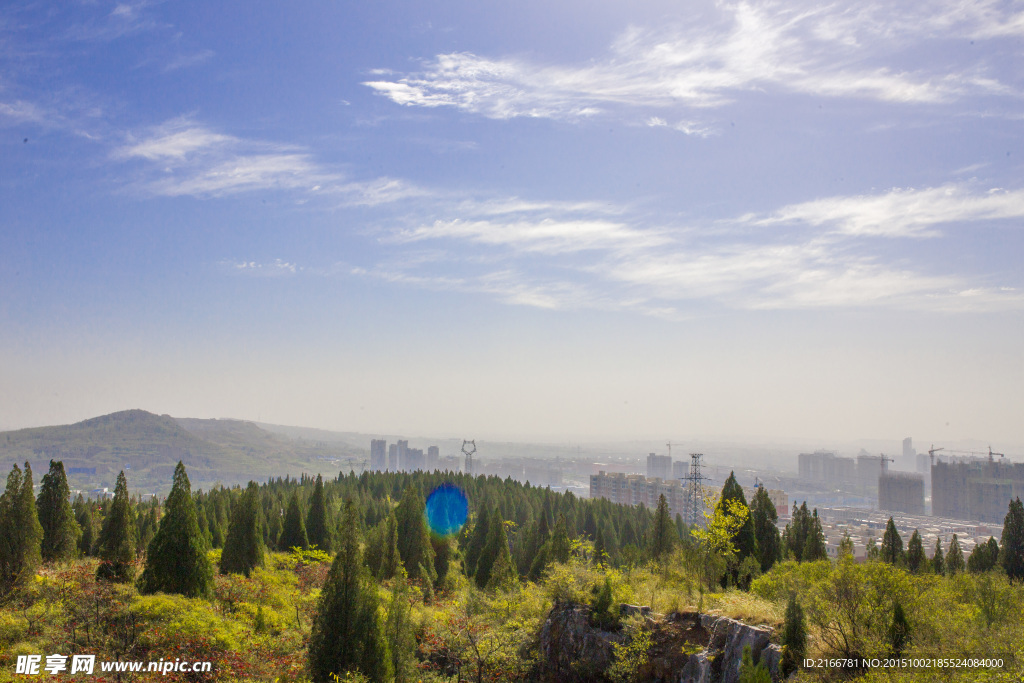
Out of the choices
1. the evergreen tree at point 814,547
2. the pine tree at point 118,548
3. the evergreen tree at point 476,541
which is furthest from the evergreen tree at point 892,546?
the pine tree at point 118,548

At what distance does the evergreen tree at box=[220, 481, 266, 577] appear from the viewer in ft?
103

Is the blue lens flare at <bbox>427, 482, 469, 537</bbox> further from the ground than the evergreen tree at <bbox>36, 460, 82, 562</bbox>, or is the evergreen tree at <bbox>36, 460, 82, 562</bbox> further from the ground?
the evergreen tree at <bbox>36, 460, 82, 562</bbox>

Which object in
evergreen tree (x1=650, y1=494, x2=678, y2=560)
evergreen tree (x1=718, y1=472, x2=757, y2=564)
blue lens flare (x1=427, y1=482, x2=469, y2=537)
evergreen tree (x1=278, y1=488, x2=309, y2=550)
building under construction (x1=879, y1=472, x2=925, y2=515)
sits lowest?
building under construction (x1=879, y1=472, x2=925, y2=515)

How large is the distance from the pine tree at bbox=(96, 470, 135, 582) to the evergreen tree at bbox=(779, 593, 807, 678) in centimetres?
2447

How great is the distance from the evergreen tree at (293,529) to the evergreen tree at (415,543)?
981 cm

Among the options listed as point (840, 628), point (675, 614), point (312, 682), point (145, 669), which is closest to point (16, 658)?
point (145, 669)

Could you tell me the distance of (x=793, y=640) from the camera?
14.3 metres

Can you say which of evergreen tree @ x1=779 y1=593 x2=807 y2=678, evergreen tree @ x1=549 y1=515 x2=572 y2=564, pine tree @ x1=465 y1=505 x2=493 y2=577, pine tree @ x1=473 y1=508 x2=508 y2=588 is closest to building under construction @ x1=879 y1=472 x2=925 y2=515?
pine tree @ x1=465 y1=505 x2=493 y2=577

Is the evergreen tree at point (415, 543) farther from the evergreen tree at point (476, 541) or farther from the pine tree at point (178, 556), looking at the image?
the pine tree at point (178, 556)

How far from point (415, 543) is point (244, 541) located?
9969mm

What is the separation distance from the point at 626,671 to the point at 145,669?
49.3 ft

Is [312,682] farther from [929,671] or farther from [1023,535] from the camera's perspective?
[1023,535]

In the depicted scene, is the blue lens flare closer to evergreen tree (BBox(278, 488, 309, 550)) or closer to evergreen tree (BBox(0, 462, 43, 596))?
evergreen tree (BBox(278, 488, 309, 550))

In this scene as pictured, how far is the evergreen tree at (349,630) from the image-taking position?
17031 millimetres
